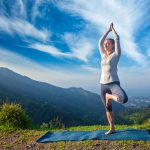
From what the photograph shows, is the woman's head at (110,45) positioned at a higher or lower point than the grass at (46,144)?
higher

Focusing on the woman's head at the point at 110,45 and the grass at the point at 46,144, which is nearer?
the grass at the point at 46,144

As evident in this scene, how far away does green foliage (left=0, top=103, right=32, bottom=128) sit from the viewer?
44.7 ft

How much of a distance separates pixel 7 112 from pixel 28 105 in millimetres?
120226

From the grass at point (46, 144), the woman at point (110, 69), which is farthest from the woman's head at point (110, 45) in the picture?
the grass at point (46, 144)

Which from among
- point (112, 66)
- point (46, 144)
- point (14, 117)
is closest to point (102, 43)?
point (112, 66)

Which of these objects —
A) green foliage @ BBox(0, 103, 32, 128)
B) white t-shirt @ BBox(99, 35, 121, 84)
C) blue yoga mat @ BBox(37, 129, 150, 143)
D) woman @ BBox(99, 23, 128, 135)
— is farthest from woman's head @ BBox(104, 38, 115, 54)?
green foliage @ BBox(0, 103, 32, 128)

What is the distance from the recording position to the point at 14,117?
13781mm

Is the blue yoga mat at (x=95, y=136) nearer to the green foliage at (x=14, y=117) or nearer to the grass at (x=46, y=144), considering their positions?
the grass at (x=46, y=144)

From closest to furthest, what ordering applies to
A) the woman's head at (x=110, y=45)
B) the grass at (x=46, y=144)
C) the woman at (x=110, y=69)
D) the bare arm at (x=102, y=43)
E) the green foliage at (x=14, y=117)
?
the grass at (x=46, y=144) < the woman at (x=110, y=69) < the woman's head at (x=110, y=45) < the bare arm at (x=102, y=43) < the green foliage at (x=14, y=117)

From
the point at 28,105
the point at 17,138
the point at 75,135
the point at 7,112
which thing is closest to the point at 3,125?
the point at 7,112

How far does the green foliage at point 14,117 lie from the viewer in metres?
13.6

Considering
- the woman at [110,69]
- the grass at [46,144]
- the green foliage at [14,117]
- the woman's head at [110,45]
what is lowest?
the grass at [46,144]

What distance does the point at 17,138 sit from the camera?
1155cm

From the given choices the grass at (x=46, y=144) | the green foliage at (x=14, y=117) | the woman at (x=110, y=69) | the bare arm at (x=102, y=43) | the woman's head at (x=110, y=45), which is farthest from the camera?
the green foliage at (x=14, y=117)
